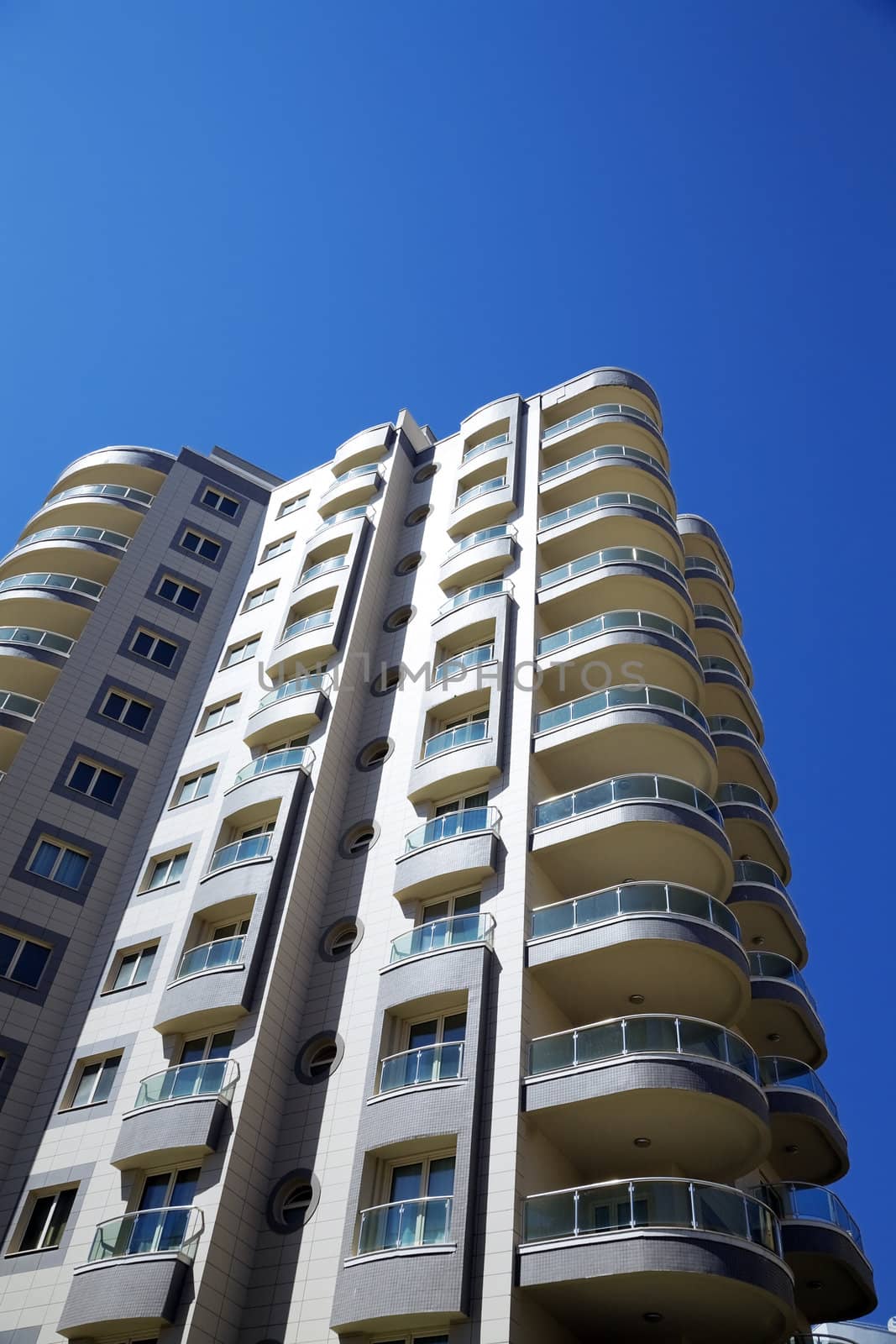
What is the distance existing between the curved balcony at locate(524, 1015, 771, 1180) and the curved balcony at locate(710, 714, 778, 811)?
48.1 feet

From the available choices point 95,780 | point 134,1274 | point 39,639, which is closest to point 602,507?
point 95,780

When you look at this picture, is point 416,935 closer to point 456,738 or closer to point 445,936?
point 445,936

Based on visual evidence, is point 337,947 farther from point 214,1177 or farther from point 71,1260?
point 71,1260

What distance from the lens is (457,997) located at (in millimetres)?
21703

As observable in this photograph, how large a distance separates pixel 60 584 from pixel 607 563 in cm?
1909

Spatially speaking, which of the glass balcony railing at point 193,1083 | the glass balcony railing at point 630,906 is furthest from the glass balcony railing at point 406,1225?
the glass balcony railing at point 630,906

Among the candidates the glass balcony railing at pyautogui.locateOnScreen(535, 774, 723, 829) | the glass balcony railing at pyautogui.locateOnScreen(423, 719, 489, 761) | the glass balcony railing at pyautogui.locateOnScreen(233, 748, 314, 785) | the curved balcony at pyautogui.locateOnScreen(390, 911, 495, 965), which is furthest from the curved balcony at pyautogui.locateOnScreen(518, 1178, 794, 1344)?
the glass balcony railing at pyautogui.locateOnScreen(233, 748, 314, 785)

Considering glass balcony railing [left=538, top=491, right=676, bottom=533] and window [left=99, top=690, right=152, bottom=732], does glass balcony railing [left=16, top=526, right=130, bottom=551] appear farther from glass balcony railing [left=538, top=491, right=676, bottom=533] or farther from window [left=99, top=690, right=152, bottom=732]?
glass balcony railing [left=538, top=491, right=676, bottom=533]

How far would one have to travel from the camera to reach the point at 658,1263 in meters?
16.6

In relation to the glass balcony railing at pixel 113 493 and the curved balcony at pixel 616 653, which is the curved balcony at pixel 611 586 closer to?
the curved balcony at pixel 616 653

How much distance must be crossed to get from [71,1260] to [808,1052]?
1895 centimetres

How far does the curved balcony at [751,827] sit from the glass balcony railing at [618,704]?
6.15m

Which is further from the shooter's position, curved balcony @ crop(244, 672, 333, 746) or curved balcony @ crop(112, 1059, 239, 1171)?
curved balcony @ crop(244, 672, 333, 746)

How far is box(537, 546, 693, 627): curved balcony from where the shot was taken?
29.6m
